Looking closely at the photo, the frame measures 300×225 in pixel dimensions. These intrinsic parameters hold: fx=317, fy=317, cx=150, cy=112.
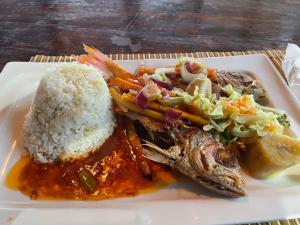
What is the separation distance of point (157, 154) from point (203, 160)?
0.26 m

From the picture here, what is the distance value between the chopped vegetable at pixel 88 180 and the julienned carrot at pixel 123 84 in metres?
0.61

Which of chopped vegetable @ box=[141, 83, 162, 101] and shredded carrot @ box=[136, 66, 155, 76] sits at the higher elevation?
chopped vegetable @ box=[141, 83, 162, 101]

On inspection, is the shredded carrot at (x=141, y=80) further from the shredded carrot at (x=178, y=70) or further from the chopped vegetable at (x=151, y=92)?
the shredded carrot at (x=178, y=70)

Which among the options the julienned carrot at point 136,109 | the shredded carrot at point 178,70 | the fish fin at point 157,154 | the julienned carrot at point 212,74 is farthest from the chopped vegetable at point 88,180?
the julienned carrot at point 212,74

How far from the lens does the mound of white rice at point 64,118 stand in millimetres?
1829

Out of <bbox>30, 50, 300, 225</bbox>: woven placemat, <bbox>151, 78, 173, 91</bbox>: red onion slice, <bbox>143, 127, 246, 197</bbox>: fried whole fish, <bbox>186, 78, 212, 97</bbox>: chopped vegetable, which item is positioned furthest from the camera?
<bbox>30, 50, 300, 225</bbox>: woven placemat

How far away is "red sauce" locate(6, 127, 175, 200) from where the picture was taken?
159cm

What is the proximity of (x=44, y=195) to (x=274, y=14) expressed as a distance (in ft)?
9.81

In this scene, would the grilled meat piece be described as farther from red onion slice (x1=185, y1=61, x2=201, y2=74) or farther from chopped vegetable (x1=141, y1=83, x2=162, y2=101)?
chopped vegetable (x1=141, y1=83, x2=162, y2=101)

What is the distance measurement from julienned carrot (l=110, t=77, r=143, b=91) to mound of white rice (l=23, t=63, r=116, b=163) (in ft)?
0.55

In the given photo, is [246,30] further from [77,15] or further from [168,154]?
[168,154]

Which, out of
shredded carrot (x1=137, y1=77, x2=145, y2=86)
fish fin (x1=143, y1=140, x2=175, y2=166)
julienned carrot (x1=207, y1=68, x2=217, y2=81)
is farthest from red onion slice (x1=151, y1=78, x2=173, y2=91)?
fish fin (x1=143, y1=140, x2=175, y2=166)

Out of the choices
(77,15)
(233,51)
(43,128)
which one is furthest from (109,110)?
(77,15)

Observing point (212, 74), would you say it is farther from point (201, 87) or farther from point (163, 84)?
point (163, 84)
